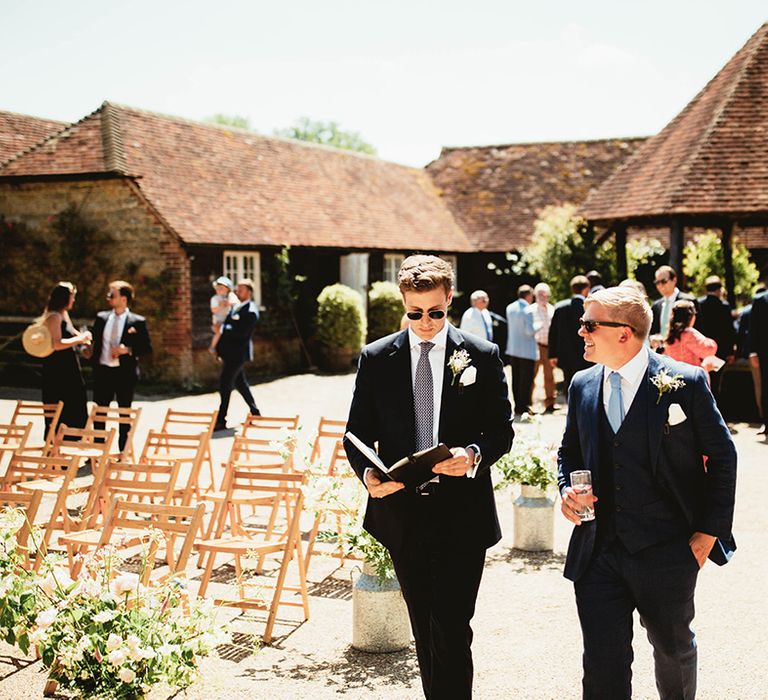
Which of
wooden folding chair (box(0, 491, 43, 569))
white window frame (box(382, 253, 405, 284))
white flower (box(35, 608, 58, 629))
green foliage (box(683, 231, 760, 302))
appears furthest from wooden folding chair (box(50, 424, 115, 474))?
white window frame (box(382, 253, 405, 284))

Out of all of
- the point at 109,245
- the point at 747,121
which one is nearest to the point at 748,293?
the point at 747,121

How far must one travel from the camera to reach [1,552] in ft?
17.1

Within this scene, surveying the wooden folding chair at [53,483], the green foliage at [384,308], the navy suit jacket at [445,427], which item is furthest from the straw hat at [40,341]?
the green foliage at [384,308]

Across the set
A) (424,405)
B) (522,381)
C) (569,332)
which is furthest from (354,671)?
(522,381)

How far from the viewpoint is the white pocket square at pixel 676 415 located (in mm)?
3832

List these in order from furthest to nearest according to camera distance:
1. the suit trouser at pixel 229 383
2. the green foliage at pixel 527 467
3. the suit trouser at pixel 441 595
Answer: the suit trouser at pixel 229 383 < the green foliage at pixel 527 467 < the suit trouser at pixel 441 595

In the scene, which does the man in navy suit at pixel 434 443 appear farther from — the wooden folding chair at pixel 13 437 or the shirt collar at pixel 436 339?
the wooden folding chair at pixel 13 437

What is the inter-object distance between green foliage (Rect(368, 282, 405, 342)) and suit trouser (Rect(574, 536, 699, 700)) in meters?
22.0

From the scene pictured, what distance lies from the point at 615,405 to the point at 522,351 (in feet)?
37.4

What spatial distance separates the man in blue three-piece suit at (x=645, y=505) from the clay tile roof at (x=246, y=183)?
16.8 meters

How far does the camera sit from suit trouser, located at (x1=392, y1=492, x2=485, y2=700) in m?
4.12

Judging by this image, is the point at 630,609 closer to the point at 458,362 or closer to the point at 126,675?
the point at 458,362

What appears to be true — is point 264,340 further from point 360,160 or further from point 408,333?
point 408,333

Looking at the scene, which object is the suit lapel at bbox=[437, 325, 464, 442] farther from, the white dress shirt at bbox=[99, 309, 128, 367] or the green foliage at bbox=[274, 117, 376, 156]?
the green foliage at bbox=[274, 117, 376, 156]
